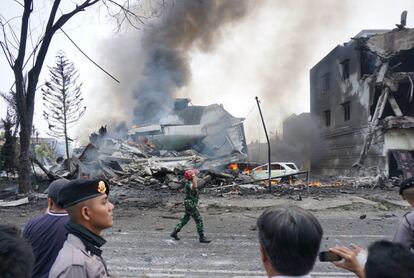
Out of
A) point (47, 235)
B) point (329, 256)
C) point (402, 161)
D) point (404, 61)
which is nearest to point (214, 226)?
point (47, 235)

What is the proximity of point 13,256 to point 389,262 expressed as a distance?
158 cm

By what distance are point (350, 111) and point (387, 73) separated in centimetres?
380

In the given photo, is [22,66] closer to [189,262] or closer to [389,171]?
[189,262]

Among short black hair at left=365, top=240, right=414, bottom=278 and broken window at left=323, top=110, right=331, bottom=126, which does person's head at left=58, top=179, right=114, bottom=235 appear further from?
broken window at left=323, top=110, right=331, bottom=126

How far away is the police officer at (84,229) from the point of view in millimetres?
1991

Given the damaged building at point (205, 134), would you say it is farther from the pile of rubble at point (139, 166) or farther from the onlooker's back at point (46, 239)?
the onlooker's back at point (46, 239)

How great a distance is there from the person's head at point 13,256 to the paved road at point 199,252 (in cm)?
393

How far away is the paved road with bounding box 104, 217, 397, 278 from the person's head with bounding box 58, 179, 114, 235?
3.35m

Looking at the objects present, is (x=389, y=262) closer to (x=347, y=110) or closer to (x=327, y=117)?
(x=347, y=110)

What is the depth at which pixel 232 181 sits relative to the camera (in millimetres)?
18266

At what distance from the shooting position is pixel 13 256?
62.5 inches

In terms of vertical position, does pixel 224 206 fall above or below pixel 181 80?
below

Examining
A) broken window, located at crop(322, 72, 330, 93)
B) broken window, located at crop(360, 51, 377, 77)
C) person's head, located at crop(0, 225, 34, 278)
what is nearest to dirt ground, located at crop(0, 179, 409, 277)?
person's head, located at crop(0, 225, 34, 278)

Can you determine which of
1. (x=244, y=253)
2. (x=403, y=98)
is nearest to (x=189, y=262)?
(x=244, y=253)
